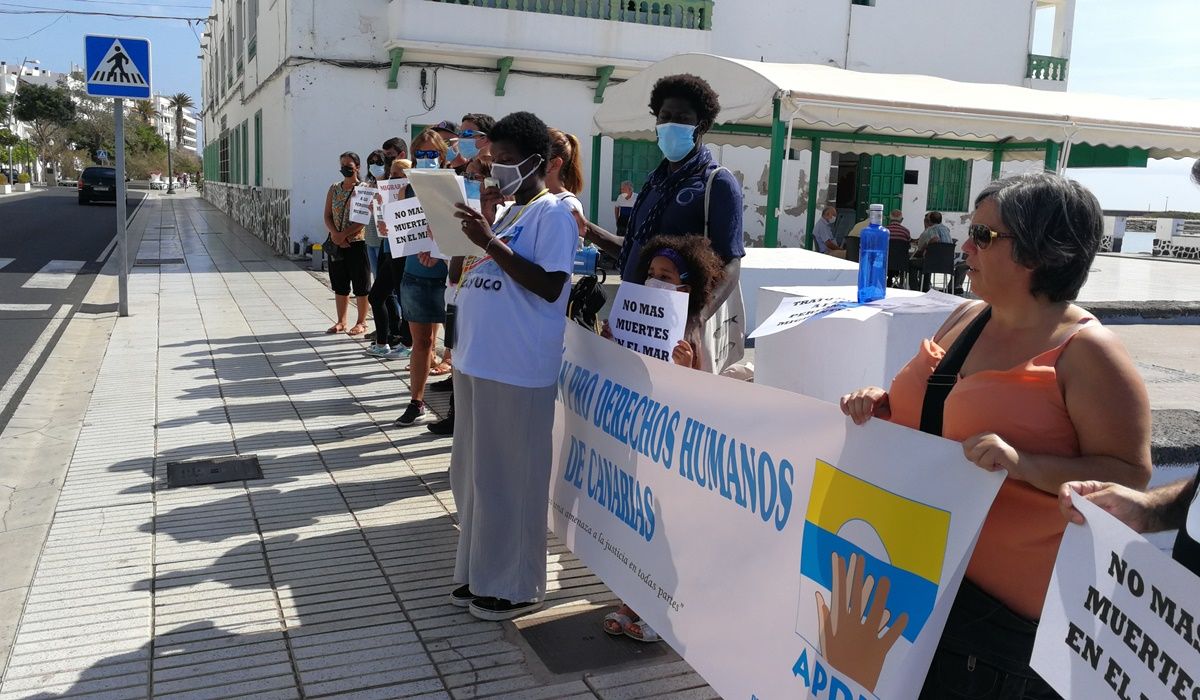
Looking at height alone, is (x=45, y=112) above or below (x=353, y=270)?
above

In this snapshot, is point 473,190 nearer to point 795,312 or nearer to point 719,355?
point 719,355

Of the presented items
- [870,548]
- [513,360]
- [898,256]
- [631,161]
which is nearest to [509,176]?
[513,360]

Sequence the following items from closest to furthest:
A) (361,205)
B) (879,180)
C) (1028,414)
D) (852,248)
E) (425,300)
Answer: (1028,414)
(425,300)
(361,205)
(852,248)
(879,180)

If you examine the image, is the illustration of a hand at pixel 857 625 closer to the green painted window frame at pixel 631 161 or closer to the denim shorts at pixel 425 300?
the denim shorts at pixel 425 300

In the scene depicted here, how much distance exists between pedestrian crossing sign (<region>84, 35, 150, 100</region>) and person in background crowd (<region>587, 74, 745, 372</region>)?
366 inches

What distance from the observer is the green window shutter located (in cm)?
2293

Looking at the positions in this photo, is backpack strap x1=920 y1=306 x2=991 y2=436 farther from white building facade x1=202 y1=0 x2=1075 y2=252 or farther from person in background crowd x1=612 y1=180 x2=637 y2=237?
white building facade x1=202 y1=0 x2=1075 y2=252

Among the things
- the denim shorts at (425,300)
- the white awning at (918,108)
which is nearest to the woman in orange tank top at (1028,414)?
the denim shorts at (425,300)

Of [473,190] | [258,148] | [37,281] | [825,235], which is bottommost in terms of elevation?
[37,281]

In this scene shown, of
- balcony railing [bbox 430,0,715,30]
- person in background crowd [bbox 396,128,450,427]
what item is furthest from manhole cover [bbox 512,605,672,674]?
balcony railing [bbox 430,0,715,30]

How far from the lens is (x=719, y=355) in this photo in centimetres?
394

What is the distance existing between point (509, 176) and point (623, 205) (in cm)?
1526

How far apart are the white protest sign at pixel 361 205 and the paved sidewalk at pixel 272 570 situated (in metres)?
1.67

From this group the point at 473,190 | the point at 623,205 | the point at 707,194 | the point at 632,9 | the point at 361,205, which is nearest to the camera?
the point at 707,194
